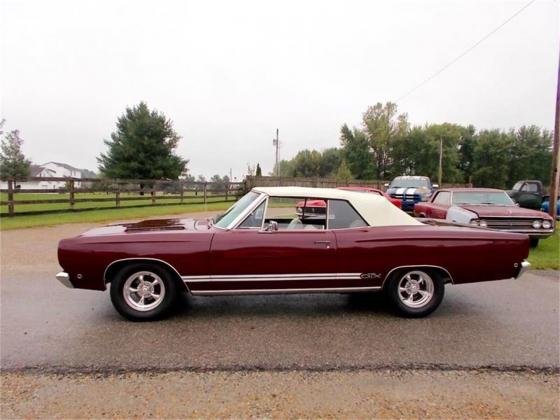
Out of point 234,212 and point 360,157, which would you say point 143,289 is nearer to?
point 234,212

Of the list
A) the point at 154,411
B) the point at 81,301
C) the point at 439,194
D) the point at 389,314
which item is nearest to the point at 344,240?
the point at 389,314

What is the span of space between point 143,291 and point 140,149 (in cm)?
4044

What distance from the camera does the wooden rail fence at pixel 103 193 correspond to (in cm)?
1448

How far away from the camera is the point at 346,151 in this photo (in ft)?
211

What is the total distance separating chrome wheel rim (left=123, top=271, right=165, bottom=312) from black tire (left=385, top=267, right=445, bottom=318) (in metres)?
2.56

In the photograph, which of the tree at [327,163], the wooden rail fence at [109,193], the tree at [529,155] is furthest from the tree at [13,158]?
the tree at [529,155]

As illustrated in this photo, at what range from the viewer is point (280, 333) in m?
3.98

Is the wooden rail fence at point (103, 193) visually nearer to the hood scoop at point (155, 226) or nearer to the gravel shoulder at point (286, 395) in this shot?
the hood scoop at point (155, 226)

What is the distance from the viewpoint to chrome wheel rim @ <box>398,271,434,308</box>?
449cm

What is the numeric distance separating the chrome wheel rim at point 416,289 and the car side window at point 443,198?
18.9 feet

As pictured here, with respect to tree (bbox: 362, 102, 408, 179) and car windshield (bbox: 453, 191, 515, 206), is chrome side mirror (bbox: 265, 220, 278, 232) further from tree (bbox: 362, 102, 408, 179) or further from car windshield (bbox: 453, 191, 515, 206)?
tree (bbox: 362, 102, 408, 179)

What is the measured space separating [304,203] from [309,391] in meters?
2.32

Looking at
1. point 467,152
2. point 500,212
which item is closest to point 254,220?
point 500,212

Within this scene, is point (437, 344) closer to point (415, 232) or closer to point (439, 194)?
point (415, 232)
